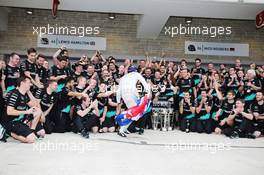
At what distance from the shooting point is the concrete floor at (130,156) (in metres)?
4.05

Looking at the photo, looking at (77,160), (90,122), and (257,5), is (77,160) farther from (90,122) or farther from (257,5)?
(257,5)

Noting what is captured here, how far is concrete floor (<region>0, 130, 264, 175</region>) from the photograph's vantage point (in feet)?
13.3

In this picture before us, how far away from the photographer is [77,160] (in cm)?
452

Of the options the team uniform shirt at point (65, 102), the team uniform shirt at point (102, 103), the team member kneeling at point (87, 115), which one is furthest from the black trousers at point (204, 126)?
the team uniform shirt at point (65, 102)

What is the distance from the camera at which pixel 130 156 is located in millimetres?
4891

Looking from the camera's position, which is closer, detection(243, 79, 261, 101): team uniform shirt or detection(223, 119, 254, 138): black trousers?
detection(223, 119, 254, 138): black trousers

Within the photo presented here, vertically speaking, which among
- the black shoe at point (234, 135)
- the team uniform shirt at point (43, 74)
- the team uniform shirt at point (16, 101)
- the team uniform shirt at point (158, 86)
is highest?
the team uniform shirt at point (43, 74)

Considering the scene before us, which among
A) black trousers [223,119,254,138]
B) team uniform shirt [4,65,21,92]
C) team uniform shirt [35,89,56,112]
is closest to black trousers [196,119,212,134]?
black trousers [223,119,254,138]

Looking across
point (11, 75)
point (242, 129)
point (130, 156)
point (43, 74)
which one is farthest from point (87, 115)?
point (242, 129)

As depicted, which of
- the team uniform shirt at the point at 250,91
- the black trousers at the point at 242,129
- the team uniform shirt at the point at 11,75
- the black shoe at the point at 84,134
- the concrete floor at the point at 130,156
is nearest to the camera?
the concrete floor at the point at 130,156

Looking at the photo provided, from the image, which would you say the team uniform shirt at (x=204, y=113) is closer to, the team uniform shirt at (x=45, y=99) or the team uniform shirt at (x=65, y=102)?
the team uniform shirt at (x=65, y=102)

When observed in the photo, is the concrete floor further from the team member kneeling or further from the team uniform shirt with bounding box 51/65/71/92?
the team uniform shirt with bounding box 51/65/71/92

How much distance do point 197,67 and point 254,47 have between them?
5033 millimetres

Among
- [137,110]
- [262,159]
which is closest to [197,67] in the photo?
[137,110]
